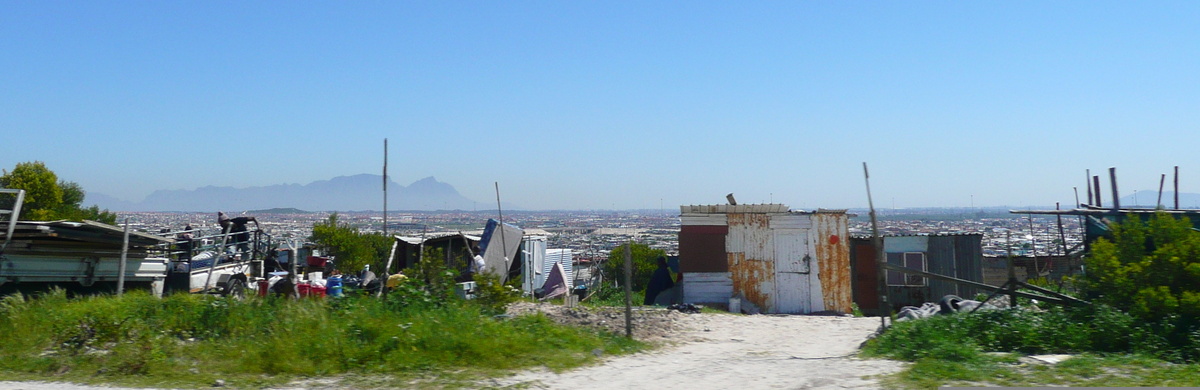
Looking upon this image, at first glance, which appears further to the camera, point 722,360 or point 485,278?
point 485,278

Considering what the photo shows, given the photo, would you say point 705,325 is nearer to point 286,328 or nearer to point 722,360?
point 722,360

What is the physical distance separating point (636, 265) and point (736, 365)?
85.6 feet

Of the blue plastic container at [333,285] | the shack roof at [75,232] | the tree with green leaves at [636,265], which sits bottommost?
the tree with green leaves at [636,265]

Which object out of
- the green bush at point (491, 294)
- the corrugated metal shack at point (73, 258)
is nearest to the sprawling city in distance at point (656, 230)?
the corrugated metal shack at point (73, 258)

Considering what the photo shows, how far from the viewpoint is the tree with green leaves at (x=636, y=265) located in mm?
33406

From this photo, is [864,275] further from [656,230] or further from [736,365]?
[656,230]

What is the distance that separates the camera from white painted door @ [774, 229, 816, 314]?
718 inches

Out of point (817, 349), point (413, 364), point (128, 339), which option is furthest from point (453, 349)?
point (817, 349)

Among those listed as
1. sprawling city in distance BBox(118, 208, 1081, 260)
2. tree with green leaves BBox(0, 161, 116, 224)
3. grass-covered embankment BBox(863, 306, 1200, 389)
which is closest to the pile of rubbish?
sprawling city in distance BBox(118, 208, 1081, 260)

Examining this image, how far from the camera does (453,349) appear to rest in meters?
9.30

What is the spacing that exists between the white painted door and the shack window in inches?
244

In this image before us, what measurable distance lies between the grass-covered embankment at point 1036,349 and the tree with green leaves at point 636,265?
2236cm

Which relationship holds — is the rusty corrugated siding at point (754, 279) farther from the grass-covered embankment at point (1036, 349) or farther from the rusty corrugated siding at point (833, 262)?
the grass-covered embankment at point (1036, 349)

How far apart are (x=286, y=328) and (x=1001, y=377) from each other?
788cm
